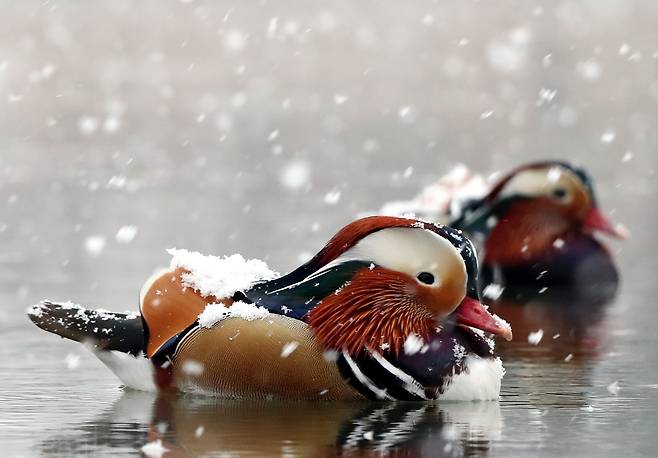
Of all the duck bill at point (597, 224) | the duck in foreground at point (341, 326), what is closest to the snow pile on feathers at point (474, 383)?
the duck in foreground at point (341, 326)

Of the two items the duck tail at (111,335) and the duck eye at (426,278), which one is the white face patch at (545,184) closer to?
the duck tail at (111,335)

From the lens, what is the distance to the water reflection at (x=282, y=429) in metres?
8.98

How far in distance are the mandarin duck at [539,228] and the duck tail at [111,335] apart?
23.3 feet

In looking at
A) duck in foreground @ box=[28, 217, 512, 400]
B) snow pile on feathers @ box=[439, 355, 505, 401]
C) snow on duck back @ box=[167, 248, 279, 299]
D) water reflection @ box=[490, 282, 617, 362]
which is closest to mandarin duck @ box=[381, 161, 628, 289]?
water reflection @ box=[490, 282, 617, 362]

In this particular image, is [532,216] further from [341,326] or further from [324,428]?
[324,428]

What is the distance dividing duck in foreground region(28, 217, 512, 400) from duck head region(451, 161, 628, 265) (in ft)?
23.8

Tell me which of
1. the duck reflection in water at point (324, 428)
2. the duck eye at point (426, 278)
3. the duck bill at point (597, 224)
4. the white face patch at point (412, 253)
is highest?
the duck bill at point (597, 224)

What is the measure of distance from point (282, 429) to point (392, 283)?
1248 millimetres

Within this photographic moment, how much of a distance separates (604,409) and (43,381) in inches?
128

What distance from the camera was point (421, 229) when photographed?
10383 mm

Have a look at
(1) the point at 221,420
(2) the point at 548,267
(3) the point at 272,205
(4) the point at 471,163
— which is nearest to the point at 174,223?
(3) the point at 272,205

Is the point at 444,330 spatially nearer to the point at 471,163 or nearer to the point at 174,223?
the point at 174,223

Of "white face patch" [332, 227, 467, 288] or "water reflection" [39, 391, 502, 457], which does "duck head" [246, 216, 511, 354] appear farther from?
"water reflection" [39, 391, 502, 457]

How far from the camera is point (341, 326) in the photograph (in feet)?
33.5
